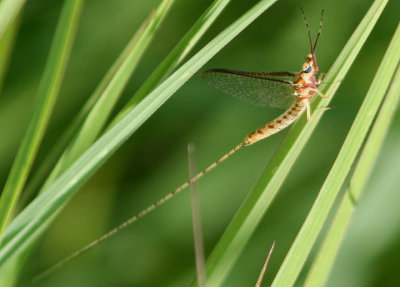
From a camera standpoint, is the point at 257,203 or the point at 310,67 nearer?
the point at 257,203

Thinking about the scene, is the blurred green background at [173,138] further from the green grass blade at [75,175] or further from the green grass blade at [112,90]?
the green grass blade at [75,175]

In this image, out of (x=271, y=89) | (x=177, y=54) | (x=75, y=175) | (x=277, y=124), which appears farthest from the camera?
(x=271, y=89)

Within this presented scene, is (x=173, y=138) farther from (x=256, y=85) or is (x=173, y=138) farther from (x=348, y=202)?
(x=348, y=202)

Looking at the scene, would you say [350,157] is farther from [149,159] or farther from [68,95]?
[68,95]

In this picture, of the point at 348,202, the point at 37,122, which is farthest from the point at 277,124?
the point at 37,122

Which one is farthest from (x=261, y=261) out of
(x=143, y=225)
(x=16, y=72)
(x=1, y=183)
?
(x=16, y=72)
